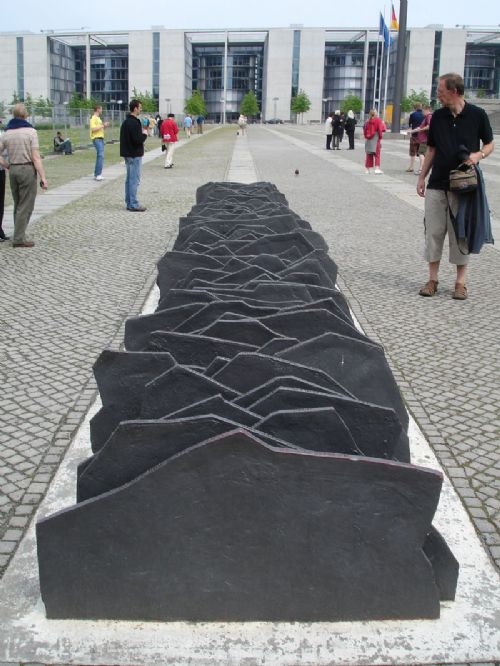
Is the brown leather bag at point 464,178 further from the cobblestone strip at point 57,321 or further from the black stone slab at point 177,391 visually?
the black stone slab at point 177,391

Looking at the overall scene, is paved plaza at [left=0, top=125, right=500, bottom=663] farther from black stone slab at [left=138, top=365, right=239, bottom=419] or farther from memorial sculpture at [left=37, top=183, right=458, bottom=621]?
black stone slab at [left=138, top=365, right=239, bottom=419]

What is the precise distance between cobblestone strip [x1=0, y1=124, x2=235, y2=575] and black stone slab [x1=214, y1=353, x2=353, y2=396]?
106 centimetres

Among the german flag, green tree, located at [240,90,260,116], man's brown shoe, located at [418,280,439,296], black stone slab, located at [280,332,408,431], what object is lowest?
man's brown shoe, located at [418,280,439,296]

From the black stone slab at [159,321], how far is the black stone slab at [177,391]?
3.18 ft

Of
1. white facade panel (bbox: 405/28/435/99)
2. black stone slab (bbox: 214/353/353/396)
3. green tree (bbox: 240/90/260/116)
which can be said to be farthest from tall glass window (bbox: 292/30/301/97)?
black stone slab (bbox: 214/353/353/396)

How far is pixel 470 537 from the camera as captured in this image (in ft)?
9.63

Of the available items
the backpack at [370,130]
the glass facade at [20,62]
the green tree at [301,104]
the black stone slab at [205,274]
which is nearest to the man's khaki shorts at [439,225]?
the black stone slab at [205,274]

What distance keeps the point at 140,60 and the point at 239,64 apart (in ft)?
80.6

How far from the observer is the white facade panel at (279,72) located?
14650 centimetres

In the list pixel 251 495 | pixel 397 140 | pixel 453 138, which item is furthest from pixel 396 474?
pixel 397 140

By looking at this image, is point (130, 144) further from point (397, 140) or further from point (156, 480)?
point (397, 140)

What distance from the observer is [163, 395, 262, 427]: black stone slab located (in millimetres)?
2578

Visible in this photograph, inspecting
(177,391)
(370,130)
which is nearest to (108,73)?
(370,130)

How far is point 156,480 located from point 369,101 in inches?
6387
